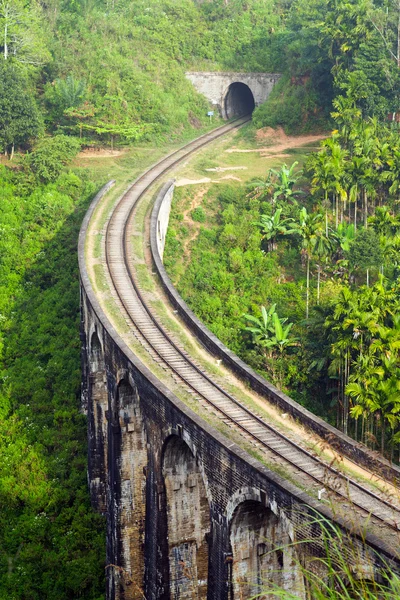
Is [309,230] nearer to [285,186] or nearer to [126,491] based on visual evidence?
[285,186]

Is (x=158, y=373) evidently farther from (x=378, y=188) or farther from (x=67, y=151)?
(x=67, y=151)

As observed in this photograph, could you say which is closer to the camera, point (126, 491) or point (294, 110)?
point (126, 491)

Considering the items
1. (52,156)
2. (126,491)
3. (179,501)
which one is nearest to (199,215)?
Answer: (52,156)

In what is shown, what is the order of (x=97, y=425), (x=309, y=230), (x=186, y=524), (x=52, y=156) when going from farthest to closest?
1. (x=52, y=156)
2. (x=309, y=230)
3. (x=97, y=425)
4. (x=186, y=524)

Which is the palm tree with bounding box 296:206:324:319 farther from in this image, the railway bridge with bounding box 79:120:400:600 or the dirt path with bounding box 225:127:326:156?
the dirt path with bounding box 225:127:326:156

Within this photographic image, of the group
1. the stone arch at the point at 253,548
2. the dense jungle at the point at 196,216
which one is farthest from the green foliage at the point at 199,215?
the stone arch at the point at 253,548

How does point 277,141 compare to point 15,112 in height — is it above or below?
below

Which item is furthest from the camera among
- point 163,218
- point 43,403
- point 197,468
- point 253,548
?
point 163,218

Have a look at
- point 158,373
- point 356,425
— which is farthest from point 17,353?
point 356,425
